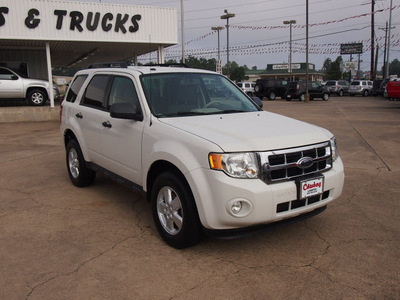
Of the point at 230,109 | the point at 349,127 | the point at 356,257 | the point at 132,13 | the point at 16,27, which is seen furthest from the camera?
the point at 132,13

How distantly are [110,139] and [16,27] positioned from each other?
1235 centimetres

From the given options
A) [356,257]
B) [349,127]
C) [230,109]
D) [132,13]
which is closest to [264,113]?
[230,109]

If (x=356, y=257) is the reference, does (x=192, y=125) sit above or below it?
above

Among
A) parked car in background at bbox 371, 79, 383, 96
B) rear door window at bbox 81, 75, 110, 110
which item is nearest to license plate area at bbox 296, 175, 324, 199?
rear door window at bbox 81, 75, 110, 110

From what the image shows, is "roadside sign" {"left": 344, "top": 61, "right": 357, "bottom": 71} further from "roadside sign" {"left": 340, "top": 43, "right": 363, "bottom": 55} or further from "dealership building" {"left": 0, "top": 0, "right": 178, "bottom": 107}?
"dealership building" {"left": 0, "top": 0, "right": 178, "bottom": 107}

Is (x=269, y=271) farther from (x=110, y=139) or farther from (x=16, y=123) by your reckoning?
(x=16, y=123)

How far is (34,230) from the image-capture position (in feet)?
13.4

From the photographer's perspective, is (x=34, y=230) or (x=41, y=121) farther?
(x=41, y=121)

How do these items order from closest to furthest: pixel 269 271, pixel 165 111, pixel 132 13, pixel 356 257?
pixel 269 271 < pixel 356 257 < pixel 165 111 < pixel 132 13

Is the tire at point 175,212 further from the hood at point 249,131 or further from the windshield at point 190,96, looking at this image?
the windshield at point 190,96

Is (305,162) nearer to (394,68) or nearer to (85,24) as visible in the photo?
(85,24)

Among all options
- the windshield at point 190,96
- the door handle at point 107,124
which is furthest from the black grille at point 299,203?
the door handle at point 107,124

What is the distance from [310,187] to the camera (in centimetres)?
332

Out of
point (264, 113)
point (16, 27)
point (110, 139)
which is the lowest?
point (110, 139)
